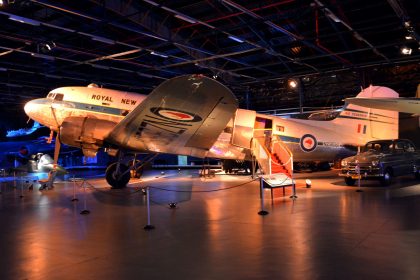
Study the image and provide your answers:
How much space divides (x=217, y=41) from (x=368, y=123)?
8.78 meters

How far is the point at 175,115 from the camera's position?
10406mm

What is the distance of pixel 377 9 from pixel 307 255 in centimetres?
1404

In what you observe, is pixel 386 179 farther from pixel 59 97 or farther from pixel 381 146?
pixel 59 97

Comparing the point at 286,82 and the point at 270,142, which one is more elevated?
the point at 286,82

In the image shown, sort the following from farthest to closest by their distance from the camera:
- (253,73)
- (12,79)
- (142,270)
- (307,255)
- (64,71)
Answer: (253,73) < (12,79) < (64,71) < (307,255) < (142,270)

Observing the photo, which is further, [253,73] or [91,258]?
[253,73]

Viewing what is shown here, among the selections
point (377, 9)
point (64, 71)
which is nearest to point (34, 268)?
point (377, 9)

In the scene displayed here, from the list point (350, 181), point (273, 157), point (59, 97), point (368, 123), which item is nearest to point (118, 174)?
point (59, 97)

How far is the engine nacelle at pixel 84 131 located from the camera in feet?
44.5

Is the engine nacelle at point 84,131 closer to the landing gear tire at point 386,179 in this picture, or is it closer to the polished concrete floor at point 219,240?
the polished concrete floor at point 219,240

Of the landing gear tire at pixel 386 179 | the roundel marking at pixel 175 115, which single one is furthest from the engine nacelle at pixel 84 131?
the landing gear tire at pixel 386 179

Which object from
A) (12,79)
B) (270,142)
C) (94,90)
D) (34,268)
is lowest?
(34,268)

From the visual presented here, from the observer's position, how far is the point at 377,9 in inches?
621

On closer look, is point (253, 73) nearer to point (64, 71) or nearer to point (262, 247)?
point (64, 71)
